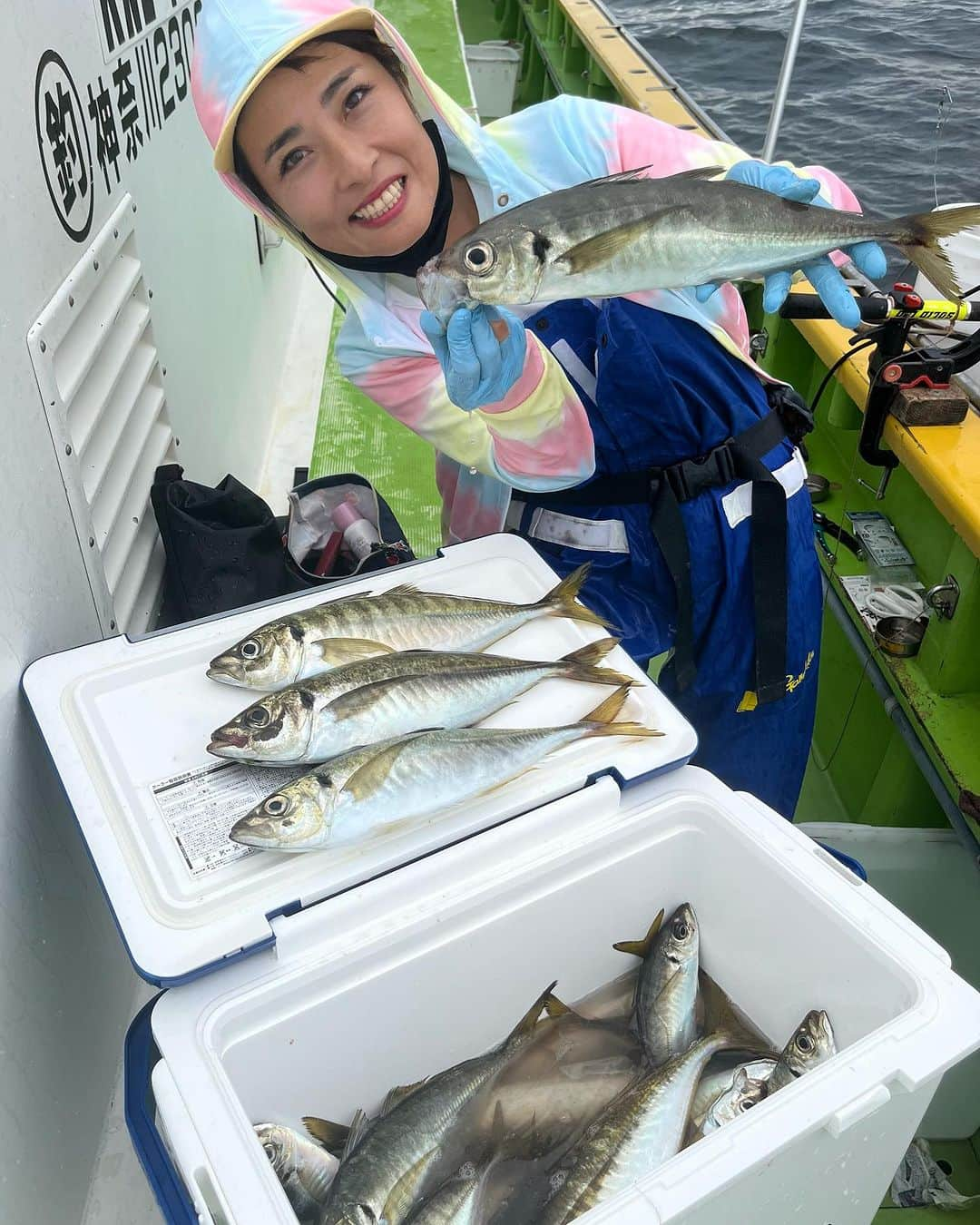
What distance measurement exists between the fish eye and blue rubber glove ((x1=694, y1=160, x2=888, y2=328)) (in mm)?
413

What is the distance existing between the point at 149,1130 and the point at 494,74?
8.09 meters

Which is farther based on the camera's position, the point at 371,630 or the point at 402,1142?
the point at 371,630

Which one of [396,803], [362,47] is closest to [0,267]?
[362,47]

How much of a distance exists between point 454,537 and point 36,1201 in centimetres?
142

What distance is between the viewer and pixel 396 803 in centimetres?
110

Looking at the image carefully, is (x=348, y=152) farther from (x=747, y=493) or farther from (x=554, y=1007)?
(x=554, y=1007)

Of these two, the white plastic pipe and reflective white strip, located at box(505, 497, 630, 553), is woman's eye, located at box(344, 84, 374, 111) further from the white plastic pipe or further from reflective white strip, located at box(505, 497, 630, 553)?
the white plastic pipe

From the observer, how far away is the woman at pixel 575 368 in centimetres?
147

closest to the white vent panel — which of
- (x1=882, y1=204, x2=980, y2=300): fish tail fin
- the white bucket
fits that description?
(x1=882, y1=204, x2=980, y2=300): fish tail fin

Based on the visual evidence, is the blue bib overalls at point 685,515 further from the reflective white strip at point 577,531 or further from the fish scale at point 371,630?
the fish scale at point 371,630

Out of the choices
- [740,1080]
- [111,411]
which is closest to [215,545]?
[111,411]

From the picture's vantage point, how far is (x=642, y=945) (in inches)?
52.1

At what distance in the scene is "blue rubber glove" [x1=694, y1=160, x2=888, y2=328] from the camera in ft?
4.69

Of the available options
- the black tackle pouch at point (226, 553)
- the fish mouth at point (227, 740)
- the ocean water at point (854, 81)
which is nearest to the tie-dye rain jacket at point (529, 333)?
the black tackle pouch at point (226, 553)
